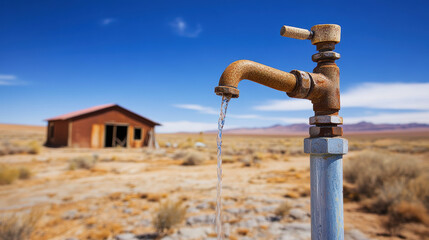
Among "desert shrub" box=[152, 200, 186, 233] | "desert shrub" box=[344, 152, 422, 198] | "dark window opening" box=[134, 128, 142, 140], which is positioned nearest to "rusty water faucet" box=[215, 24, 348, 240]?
"desert shrub" box=[152, 200, 186, 233]

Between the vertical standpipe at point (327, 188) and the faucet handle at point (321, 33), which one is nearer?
the vertical standpipe at point (327, 188)

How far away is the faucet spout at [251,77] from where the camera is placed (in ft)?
3.70

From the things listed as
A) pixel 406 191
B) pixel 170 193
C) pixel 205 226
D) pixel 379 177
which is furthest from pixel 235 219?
pixel 379 177

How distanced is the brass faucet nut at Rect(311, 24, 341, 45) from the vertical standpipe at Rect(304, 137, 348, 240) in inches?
20.1

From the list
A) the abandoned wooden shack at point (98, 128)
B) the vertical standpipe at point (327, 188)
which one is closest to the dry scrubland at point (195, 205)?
the vertical standpipe at point (327, 188)

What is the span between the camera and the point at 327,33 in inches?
52.2

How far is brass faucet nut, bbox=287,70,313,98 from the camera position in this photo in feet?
4.11

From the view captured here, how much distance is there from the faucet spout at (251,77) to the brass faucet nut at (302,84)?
0.02m

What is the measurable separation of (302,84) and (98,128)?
19.0 metres

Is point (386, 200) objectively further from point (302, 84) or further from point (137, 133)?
point (137, 133)

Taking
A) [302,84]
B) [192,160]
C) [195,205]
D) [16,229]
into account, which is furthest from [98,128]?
[302,84]

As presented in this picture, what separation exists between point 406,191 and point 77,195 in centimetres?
662

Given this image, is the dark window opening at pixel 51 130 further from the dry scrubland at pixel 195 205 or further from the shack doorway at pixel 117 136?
the dry scrubland at pixel 195 205

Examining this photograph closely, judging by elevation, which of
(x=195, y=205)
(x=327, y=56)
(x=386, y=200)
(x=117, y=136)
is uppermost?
(x=327, y=56)
